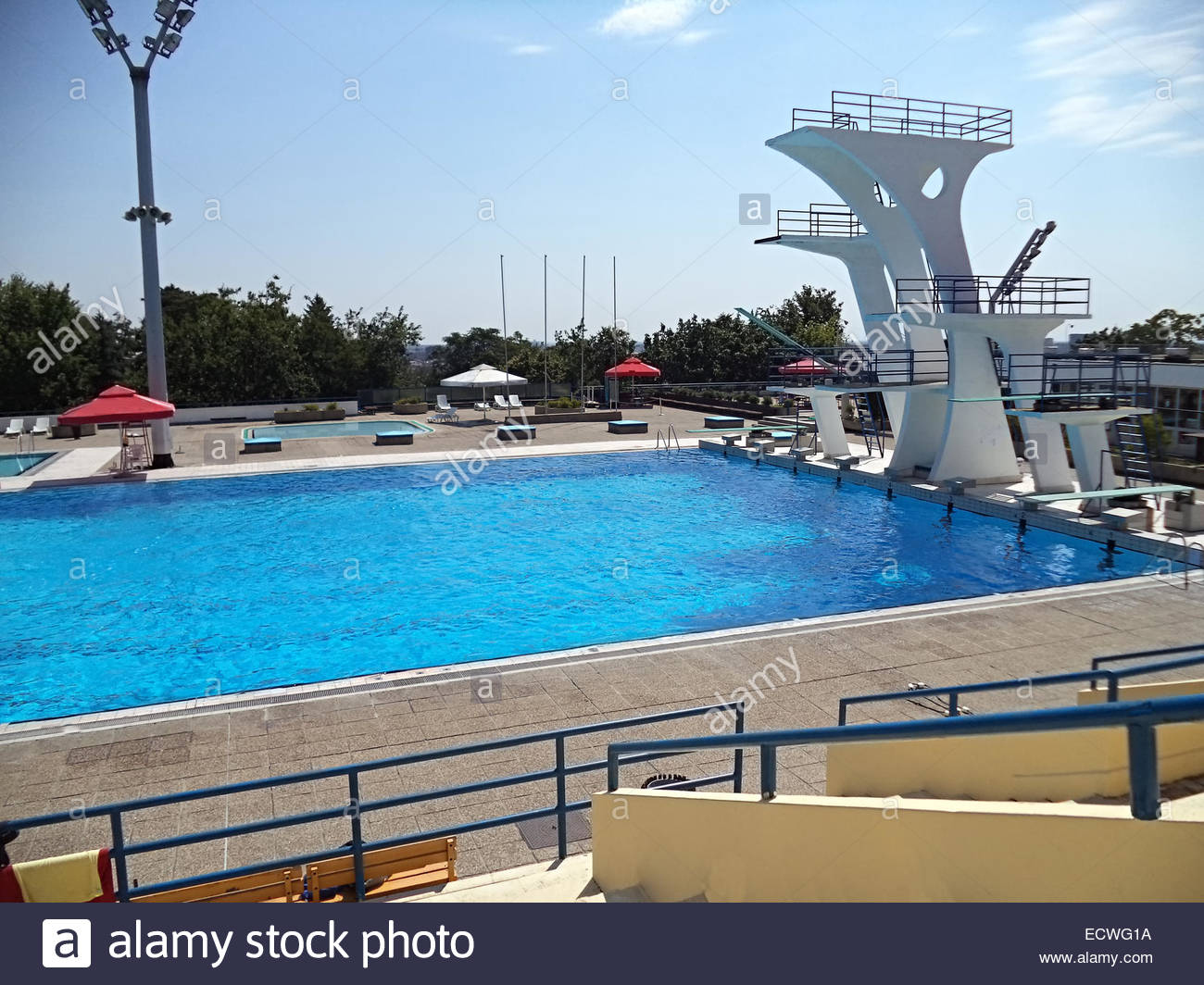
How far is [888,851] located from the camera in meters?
2.69

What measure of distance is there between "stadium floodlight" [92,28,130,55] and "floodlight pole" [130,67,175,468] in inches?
19.5

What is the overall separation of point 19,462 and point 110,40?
419 inches

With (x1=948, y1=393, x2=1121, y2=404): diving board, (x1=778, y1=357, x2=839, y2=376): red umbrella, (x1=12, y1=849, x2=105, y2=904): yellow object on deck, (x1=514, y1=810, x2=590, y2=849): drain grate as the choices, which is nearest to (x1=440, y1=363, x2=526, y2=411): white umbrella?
(x1=778, y1=357, x2=839, y2=376): red umbrella

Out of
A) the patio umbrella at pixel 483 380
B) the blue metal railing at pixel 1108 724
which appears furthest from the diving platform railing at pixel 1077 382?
the patio umbrella at pixel 483 380

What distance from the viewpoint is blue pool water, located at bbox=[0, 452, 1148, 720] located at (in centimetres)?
1067

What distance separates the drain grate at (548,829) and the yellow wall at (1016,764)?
6.45 ft

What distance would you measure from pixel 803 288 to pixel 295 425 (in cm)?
3079

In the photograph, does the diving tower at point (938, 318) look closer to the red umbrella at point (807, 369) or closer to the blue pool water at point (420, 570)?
the blue pool water at point (420, 570)

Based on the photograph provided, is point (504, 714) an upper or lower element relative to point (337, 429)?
lower

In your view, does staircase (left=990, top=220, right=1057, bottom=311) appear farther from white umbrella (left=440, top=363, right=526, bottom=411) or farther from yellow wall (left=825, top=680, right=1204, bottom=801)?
white umbrella (left=440, top=363, right=526, bottom=411)

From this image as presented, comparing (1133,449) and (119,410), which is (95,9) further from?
(1133,449)

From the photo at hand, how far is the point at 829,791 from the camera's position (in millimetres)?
4367

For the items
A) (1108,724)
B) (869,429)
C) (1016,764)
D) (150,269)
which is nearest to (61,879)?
(1016,764)
